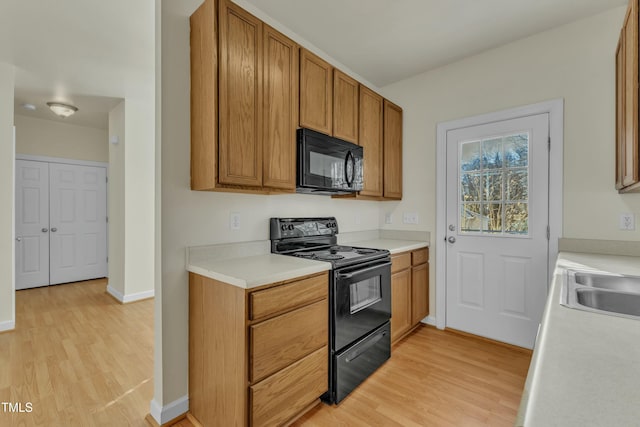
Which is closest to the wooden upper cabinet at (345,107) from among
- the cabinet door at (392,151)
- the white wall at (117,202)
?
the cabinet door at (392,151)

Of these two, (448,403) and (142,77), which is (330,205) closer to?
(448,403)

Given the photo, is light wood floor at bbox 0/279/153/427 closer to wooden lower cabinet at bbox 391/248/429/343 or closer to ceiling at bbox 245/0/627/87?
wooden lower cabinet at bbox 391/248/429/343

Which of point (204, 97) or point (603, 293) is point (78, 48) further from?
point (603, 293)

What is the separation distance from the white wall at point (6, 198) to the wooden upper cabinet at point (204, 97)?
2550mm

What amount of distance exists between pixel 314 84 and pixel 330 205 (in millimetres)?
1102

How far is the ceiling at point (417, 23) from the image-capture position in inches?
84.4

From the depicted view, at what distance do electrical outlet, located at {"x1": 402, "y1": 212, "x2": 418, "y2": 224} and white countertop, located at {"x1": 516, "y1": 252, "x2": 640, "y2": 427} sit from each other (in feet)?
7.45

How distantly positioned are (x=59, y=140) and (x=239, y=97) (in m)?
4.97

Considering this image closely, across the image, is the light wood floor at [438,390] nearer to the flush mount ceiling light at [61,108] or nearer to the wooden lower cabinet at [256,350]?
the wooden lower cabinet at [256,350]

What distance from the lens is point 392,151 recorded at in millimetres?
3164

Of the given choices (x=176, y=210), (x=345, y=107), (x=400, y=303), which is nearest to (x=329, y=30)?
(x=345, y=107)

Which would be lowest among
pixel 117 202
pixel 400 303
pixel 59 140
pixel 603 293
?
pixel 400 303

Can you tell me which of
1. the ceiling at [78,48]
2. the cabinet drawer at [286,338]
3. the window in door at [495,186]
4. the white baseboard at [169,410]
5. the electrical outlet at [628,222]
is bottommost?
the white baseboard at [169,410]

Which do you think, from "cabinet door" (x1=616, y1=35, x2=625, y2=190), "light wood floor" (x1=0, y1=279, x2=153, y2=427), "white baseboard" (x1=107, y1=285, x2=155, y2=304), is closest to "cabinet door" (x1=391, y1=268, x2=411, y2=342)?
"cabinet door" (x1=616, y1=35, x2=625, y2=190)
